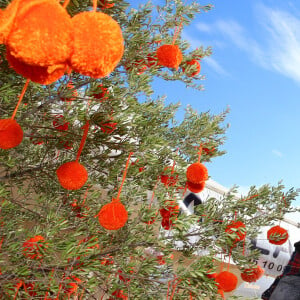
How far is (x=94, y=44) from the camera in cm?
73

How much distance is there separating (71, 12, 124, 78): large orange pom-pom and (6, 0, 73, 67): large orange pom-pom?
0.8 inches

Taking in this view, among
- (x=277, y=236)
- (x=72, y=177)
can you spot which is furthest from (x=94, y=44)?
(x=277, y=236)

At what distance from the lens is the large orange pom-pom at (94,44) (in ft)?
2.38

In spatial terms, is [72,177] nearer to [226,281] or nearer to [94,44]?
[94,44]

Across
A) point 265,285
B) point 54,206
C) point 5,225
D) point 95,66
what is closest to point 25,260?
point 5,225

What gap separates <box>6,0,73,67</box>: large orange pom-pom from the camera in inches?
27.6

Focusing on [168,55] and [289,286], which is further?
[289,286]

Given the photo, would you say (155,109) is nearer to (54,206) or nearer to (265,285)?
(54,206)

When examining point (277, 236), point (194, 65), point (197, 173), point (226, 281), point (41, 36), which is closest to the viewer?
point (41, 36)

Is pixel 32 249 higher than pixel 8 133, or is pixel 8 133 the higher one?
pixel 8 133

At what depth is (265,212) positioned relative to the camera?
301 cm

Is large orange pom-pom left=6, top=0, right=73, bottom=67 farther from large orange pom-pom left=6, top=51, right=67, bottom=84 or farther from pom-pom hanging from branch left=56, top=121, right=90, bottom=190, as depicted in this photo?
pom-pom hanging from branch left=56, top=121, right=90, bottom=190

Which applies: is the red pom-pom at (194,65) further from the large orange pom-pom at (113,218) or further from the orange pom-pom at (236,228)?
the large orange pom-pom at (113,218)

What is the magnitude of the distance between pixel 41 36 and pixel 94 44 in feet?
0.33
